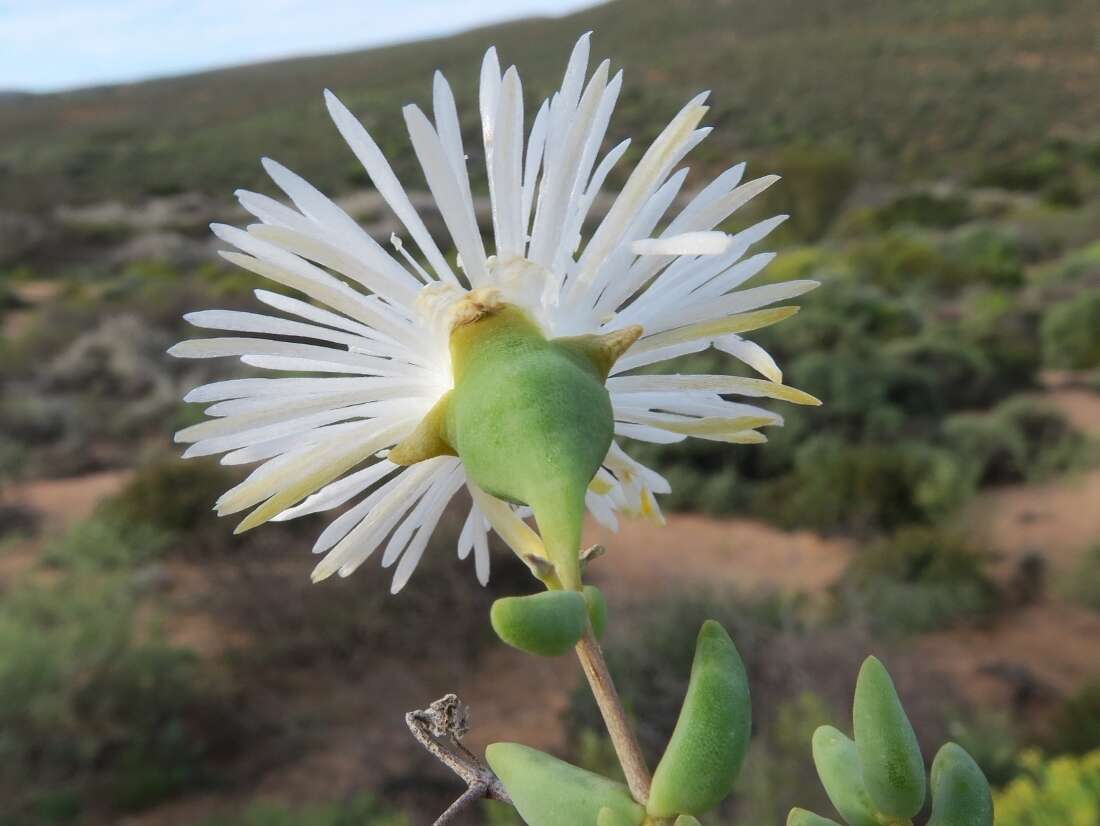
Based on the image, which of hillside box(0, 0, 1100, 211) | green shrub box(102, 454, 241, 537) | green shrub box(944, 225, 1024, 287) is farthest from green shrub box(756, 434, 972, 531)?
hillside box(0, 0, 1100, 211)

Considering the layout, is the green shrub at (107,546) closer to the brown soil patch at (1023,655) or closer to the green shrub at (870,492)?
the green shrub at (870,492)

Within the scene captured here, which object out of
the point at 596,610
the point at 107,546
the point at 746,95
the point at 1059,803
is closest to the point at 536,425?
the point at 596,610

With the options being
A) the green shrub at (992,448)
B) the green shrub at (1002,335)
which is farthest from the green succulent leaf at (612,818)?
the green shrub at (1002,335)

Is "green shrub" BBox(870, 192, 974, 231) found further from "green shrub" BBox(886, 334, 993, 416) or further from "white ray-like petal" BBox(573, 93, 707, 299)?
"white ray-like petal" BBox(573, 93, 707, 299)

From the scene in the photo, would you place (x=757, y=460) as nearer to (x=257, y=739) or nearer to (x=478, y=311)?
(x=257, y=739)

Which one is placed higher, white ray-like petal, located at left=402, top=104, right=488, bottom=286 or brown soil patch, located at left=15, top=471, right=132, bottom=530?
white ray-like petal, located at left=402, top=104, right=488, bottom=286

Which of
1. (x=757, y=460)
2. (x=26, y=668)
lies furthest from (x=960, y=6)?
(x=26, y=668)
